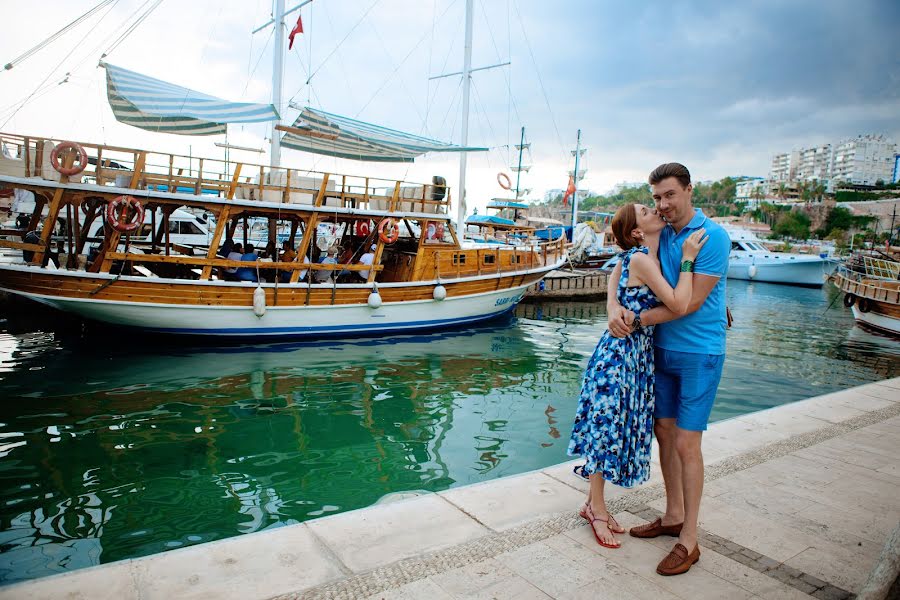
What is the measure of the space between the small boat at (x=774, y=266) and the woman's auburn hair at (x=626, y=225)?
40.9 metres

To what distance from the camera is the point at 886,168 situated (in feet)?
650

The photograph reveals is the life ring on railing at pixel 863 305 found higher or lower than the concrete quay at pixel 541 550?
higher

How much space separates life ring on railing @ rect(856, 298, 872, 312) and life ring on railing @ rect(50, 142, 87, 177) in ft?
79.6

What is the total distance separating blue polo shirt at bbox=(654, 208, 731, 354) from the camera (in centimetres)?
296

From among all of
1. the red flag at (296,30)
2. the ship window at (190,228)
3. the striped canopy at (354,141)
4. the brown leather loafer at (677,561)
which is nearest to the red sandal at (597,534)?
the brown leather loafer at (677,561)

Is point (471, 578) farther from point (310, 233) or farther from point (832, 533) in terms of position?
point (310, 233)

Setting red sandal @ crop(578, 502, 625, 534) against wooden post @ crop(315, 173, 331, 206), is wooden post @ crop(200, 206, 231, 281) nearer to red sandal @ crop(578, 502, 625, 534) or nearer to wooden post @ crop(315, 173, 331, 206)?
wooden post @ crop(315, 173, 331, 206)

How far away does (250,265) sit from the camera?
12.3 metres

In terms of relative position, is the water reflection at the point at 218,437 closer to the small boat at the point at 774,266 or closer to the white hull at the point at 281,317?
the white hull at the point at 281,317


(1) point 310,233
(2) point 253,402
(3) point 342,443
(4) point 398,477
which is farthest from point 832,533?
(1) point 310,233

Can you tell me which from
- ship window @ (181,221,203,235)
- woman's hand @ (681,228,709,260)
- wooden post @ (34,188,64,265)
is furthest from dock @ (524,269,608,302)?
woman's hand @ (681,228,709,260)

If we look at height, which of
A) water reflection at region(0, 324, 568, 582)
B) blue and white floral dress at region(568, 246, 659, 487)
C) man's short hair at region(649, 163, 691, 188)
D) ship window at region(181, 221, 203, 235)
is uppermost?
man's short hair at region(649, 163, 691, 188)

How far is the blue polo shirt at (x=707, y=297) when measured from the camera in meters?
2.96

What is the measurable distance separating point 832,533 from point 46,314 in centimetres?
1687
